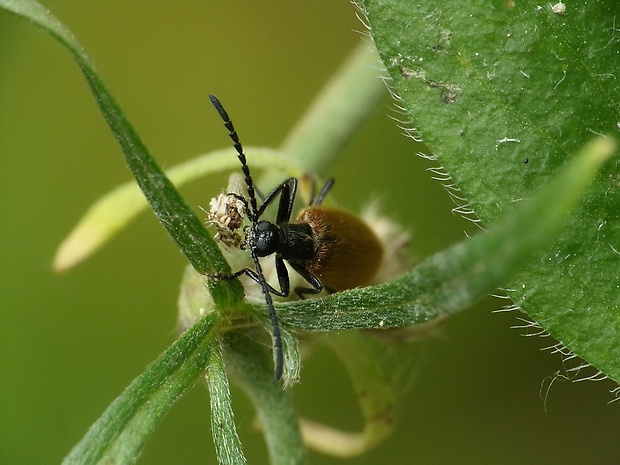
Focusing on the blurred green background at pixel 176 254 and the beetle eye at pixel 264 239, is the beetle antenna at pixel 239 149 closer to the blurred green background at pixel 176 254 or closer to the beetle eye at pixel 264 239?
the beetle eye at pixel 264 239

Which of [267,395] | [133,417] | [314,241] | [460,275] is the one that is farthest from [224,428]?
[314,241]

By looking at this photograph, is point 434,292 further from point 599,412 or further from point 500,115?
point 599,412

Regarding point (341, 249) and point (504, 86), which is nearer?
point (504, 86)

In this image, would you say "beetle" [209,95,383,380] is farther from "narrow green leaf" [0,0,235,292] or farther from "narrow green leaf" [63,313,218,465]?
"narrow green leaf" [63,313,218,465]

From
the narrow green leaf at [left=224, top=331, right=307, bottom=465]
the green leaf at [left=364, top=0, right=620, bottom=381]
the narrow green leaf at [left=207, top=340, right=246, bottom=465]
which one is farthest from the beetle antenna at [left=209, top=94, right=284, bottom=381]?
the green leaf at [left=364, top=0, right=620, bottom=381]

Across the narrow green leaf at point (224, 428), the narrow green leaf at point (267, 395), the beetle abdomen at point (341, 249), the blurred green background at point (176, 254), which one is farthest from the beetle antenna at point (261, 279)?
the blurred green background at point (176, 254)

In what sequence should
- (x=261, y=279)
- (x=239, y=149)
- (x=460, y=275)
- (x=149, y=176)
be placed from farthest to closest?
(x=239, y=149) → (x=261, y=279) → (x=149, y=176) → (x=460, y=275)

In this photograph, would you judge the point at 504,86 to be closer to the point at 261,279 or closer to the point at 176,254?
the point at 261,279
